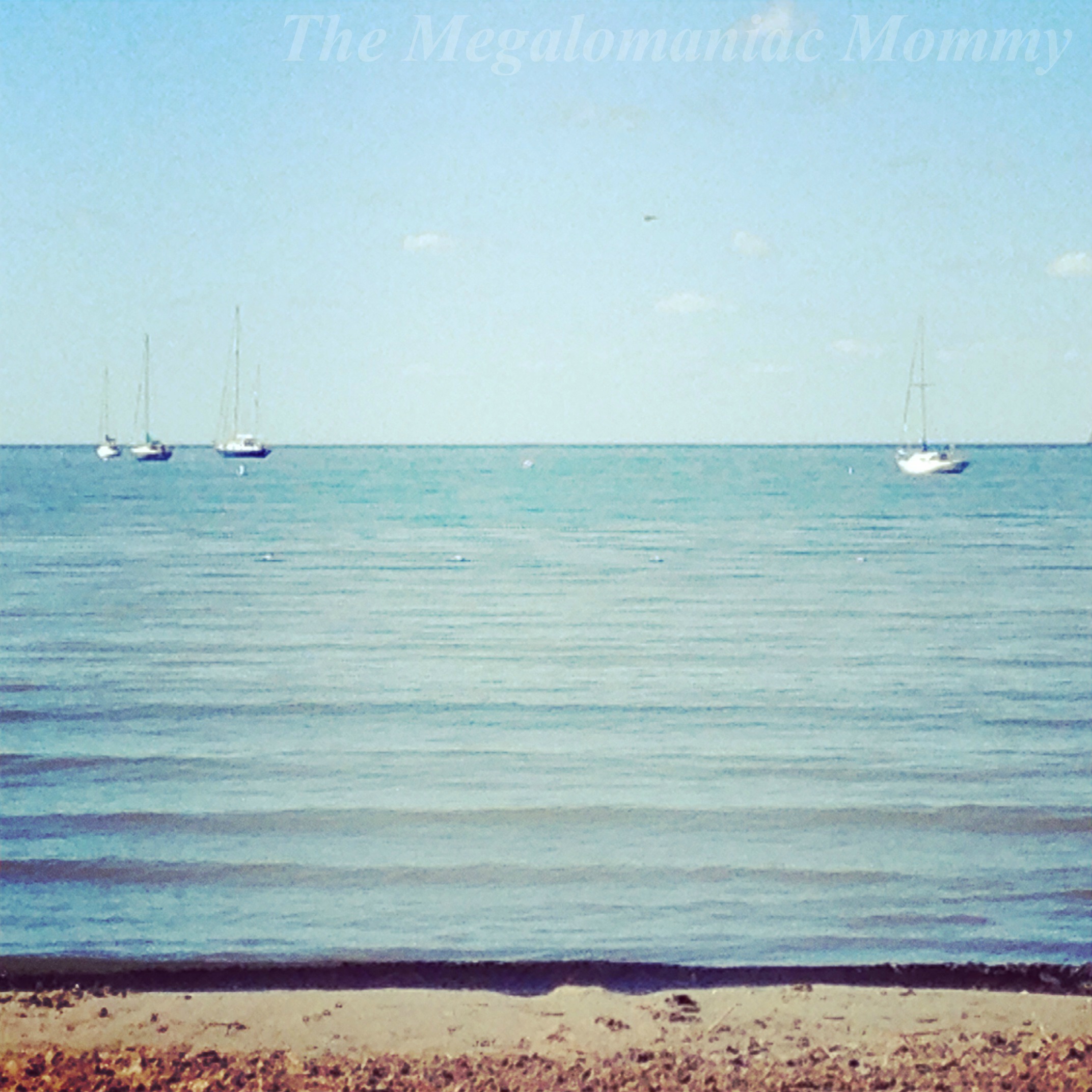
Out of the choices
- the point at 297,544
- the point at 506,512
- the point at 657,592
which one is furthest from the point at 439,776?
the point at 506,512

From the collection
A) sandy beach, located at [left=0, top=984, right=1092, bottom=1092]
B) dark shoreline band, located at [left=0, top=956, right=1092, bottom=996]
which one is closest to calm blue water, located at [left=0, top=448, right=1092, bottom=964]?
dark shoreline band, located at [left=0, top=956, right=1092, bottom=996]

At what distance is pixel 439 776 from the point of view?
35.4ft

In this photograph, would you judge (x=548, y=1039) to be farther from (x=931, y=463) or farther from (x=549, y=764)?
(x=931, y=463)

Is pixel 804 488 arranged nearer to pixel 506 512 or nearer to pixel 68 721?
pixel 506 512

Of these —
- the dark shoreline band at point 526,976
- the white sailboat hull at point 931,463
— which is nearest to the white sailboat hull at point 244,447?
the white sailboat hull at point 931,463

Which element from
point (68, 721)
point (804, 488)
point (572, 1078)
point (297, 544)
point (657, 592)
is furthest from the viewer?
point (804, 488)

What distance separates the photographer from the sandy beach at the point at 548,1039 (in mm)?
4895

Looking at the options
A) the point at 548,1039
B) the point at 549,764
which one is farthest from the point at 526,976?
the point at 549,764

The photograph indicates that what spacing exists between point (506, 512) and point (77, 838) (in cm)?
5046

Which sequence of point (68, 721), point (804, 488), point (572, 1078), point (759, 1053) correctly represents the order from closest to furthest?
point (572, 1078)
point (759, 1053)
point (68, 721)
point (804, 488)

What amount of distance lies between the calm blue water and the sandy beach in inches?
36.0

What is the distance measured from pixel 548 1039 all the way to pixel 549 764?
5.66m

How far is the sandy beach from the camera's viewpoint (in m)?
4.89

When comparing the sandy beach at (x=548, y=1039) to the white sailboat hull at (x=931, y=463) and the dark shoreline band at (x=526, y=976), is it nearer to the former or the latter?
the dark shoreline band at (x=526, y=976)
